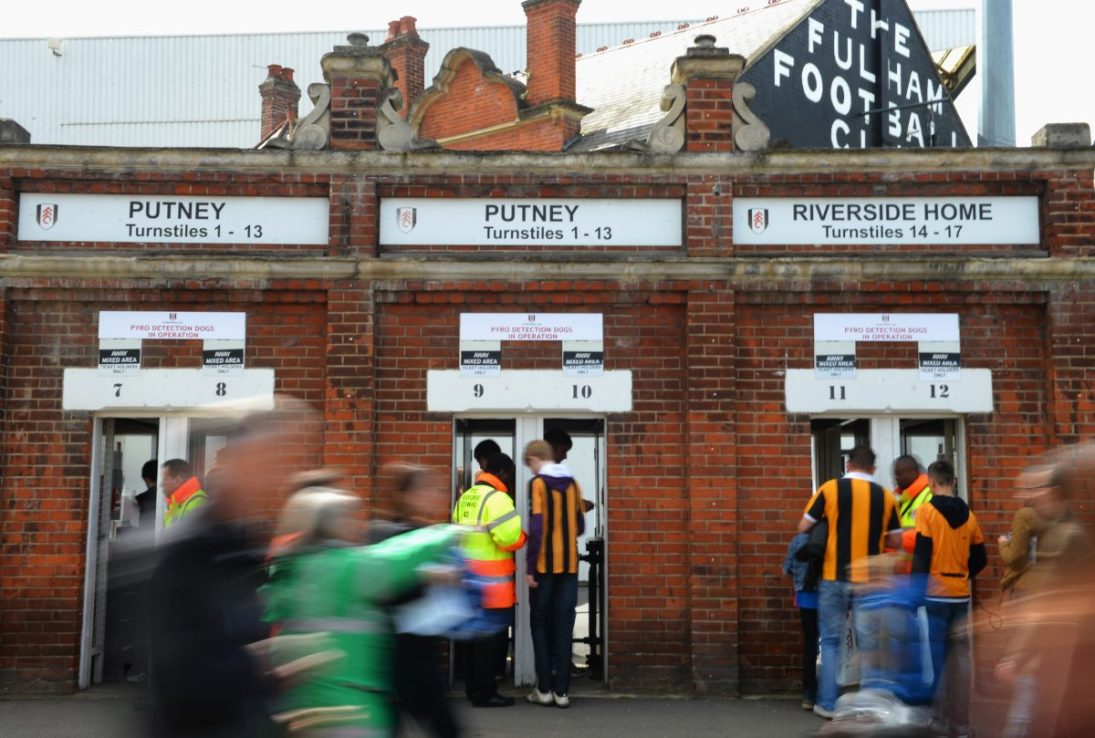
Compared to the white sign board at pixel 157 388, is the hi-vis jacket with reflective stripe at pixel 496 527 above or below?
below

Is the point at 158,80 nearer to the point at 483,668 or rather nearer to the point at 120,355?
the point at 120,355

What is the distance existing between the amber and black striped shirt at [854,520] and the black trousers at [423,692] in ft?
13.8

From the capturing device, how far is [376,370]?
997cm

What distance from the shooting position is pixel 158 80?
1388 inches

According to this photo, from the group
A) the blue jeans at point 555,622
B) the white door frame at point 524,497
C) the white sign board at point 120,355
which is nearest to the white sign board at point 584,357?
the white door frame at point 524,497

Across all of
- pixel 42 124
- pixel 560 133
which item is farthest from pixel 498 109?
pixel 42 124

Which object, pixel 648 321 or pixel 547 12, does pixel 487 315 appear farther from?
pixel 547 12

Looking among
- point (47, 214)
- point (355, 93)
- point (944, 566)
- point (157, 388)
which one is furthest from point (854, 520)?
point (47, 214)

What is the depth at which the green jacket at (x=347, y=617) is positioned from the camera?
166 inches

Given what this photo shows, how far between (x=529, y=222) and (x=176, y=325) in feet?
9.83

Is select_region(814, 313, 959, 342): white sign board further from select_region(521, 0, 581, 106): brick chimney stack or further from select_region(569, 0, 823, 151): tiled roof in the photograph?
select_region(521, 0, 581, 106): brick chimney stack

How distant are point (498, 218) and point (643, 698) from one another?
4015mm

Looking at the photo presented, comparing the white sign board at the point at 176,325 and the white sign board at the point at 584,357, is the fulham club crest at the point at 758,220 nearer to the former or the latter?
the white sign board at the point at 584,357

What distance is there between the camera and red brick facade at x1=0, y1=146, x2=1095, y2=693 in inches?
385
